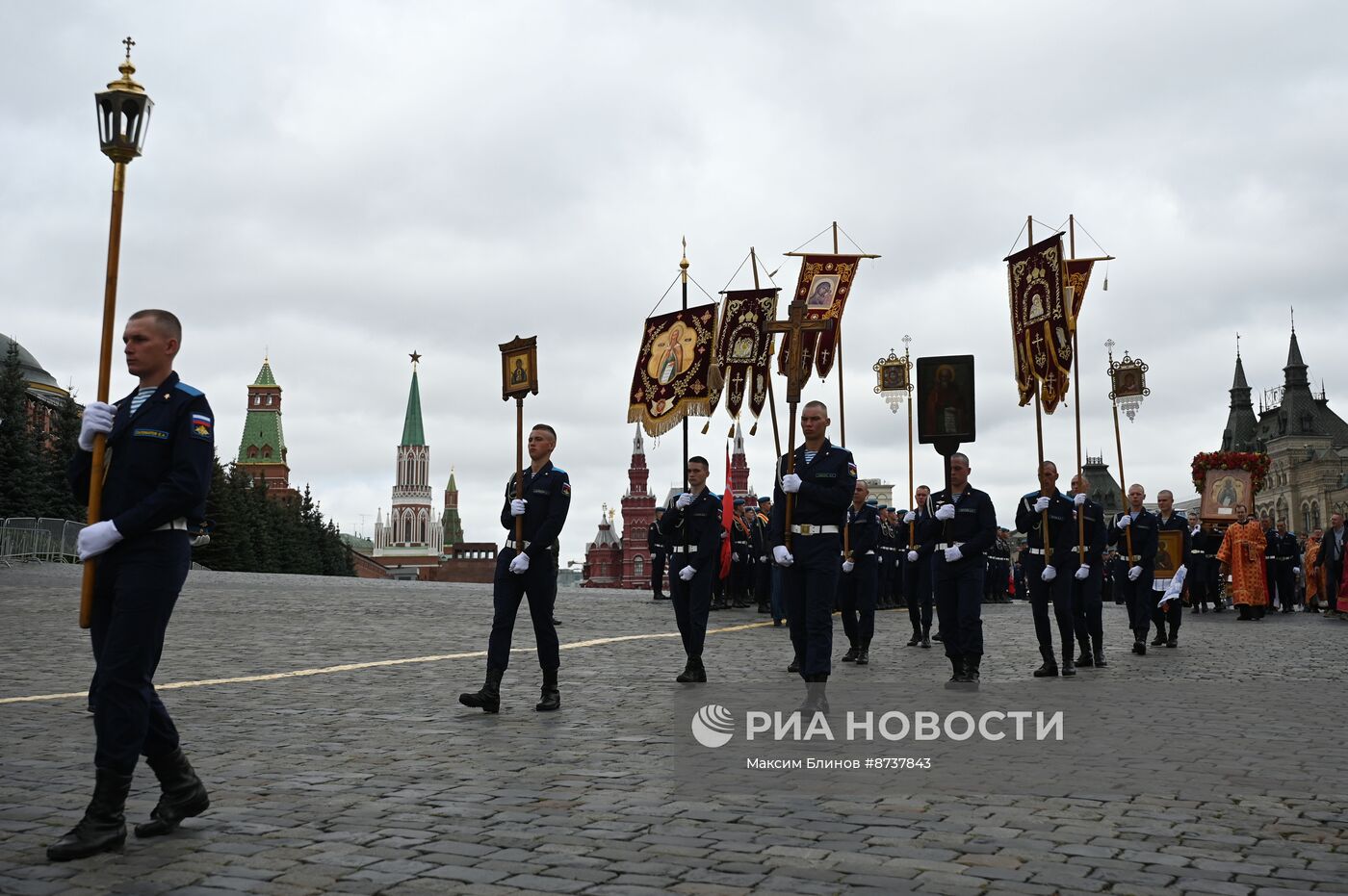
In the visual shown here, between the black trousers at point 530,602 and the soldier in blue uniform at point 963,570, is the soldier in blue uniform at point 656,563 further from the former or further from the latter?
the black trousers at point 530,602

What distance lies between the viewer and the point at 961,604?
39.0 feet

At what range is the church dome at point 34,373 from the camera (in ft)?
285

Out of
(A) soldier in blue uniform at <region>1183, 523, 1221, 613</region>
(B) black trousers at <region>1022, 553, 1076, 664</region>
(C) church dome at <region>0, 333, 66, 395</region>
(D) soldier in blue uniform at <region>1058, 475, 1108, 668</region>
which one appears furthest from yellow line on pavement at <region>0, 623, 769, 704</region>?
(C) church dome at <region>0, 333, 66, 395</region>

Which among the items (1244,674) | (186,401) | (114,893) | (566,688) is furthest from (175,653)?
(1244,674)

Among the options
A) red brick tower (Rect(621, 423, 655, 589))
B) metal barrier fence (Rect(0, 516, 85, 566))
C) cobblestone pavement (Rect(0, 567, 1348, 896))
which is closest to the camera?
cobblestone pavement (Rect(0, 567, 1348, 896))

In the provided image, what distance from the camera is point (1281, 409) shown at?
12150 cm

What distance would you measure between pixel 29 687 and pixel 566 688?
4391 mm

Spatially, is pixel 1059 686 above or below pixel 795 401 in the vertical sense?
below

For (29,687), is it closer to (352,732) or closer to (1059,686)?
(352,732)

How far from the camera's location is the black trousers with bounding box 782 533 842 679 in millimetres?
9281

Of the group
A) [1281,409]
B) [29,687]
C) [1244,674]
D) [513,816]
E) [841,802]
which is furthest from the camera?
[1281,409]

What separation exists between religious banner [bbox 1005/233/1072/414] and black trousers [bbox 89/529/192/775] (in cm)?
1323

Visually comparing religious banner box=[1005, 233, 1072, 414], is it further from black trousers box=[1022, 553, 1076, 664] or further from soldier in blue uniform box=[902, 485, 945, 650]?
black trousers box=[1022, 553, 1076, 664]

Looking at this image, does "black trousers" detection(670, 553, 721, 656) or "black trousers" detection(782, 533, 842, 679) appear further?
"black trousers" detection(670, 553, 721, 656)
